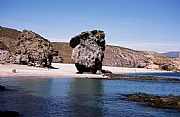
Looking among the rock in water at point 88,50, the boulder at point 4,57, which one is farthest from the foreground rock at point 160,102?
the boulder at point 4,57

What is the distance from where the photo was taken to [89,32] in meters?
89.8

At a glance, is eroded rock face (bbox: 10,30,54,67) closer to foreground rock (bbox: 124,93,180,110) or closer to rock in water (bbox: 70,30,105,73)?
rock in water (bbox: 70,30,105,73)

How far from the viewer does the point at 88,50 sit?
89.6 meters

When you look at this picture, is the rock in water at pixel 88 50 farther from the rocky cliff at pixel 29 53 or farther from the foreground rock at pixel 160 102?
the foreground rock at pixel 160 102

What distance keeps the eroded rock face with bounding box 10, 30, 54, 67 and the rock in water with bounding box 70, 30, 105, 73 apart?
1432cm

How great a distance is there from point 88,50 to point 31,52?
21479 mm

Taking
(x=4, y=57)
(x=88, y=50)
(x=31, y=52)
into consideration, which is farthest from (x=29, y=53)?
(x=88, y=50)

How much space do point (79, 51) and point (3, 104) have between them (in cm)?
5759

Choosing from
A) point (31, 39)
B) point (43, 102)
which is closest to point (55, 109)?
point (43, 102)

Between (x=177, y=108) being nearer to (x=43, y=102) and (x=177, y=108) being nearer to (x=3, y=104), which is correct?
(x=43, y=102)

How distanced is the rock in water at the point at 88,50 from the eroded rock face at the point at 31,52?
564 inches

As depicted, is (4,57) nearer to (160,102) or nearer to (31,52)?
(31,52)

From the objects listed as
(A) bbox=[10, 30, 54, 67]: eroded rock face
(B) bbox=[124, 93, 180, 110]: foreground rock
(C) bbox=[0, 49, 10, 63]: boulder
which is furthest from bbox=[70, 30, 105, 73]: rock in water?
(B) bbox=[124, 93, 180, 110]: foreground rock

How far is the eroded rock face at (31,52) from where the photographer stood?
98.6 meters
